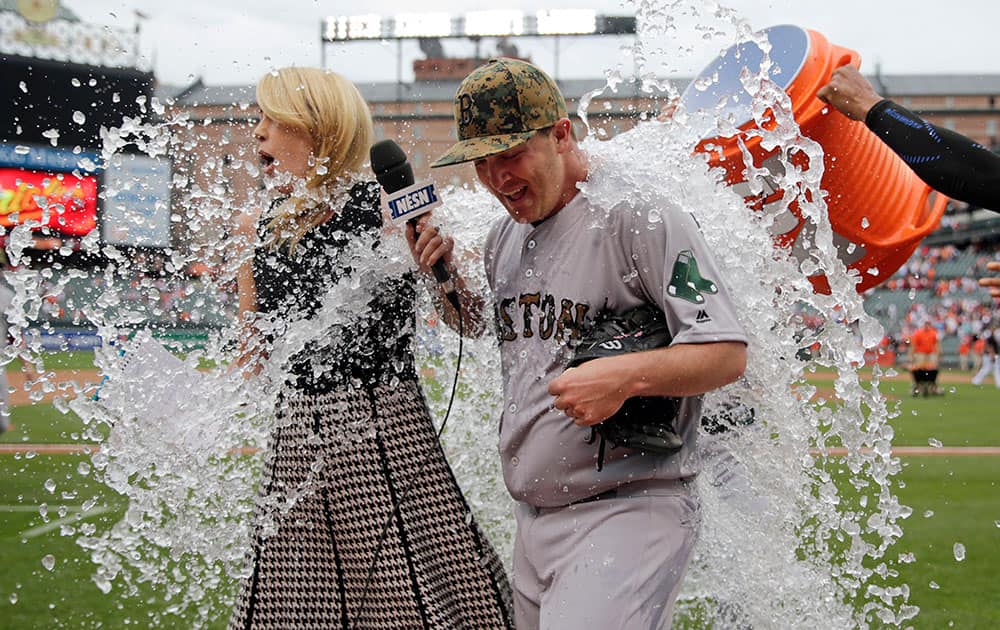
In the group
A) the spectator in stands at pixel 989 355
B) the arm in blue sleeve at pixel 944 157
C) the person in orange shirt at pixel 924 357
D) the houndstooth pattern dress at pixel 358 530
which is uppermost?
the arm in blue sleeve at pixel 944 157

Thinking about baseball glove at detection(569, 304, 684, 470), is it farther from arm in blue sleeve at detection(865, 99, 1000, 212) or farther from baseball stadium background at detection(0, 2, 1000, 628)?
arm in blue sleeve at detection(865, 99, 1000, 212)

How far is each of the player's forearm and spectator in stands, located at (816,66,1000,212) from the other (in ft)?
3.58

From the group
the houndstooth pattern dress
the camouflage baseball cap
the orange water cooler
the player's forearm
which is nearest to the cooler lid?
the orange water cooler

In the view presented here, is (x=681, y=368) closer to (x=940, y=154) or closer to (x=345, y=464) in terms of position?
(x=345, y=464)

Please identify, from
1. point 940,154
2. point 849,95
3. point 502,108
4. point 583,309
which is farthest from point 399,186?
point 940,154

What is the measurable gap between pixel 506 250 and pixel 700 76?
1174 millimetres

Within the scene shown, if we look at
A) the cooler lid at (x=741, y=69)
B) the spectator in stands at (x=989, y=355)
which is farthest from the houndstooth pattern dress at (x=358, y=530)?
the spectator in stands at (x=989, y=355)

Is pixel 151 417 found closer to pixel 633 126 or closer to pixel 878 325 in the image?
pixel 633 126

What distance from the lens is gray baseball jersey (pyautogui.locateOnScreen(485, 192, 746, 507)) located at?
208 centimetres

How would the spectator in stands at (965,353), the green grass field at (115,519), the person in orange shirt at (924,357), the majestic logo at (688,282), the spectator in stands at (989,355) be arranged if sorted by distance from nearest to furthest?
the majestic logo at (688,282), the green grass field at (115,519), the person in orange shirt at (924,357), the spectator in stands at (989,355), the spectator in stands at (965,353)

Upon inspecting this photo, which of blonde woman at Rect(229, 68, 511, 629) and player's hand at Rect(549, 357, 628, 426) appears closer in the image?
player's hand at Rect(549, 357, 628, 426)

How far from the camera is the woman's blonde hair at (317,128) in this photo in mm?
2596

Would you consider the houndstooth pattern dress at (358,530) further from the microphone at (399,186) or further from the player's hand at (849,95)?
the player's hand at (849,95)

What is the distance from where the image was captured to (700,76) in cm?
326
